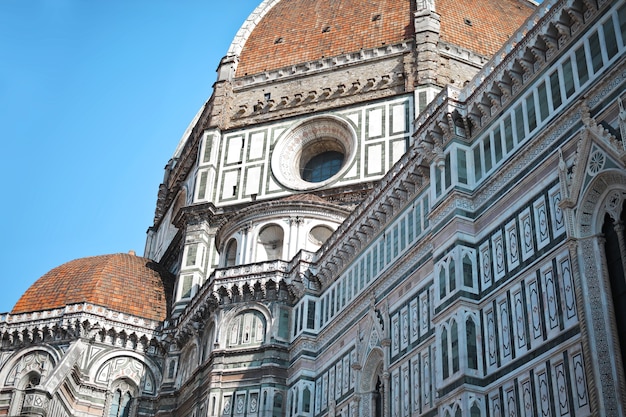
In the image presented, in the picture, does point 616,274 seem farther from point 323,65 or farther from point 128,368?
point 323,65

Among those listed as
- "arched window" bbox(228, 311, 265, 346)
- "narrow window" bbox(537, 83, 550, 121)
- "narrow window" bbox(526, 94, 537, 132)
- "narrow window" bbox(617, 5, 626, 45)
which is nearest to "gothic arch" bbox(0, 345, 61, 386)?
"arched window" bbox(228, 311, 265, 346)

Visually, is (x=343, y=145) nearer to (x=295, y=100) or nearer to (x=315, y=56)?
(x=295, y=100)

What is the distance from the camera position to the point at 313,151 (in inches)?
1639

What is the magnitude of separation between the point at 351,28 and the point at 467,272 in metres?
26.5

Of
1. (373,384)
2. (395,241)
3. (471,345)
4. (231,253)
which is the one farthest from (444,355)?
(231,253)

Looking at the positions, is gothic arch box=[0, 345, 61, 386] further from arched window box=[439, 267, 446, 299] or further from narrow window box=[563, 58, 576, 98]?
narrow window box=[563, 58, 576, 98]

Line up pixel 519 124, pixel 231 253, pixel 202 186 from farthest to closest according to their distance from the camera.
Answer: pixel 202 186
pixel 231 253
pixel 519 124

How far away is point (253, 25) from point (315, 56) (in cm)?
649

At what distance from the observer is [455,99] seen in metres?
24.3

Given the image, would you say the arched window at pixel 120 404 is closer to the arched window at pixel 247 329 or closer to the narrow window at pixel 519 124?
the arched window at pixel 247 329

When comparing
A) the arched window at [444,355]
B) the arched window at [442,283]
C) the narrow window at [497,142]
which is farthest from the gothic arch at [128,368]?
the narrow window at [497,142]

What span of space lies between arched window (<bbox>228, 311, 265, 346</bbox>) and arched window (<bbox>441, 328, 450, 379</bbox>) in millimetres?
11789

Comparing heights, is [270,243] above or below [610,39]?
above

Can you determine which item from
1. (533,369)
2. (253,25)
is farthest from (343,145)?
(533,369)
